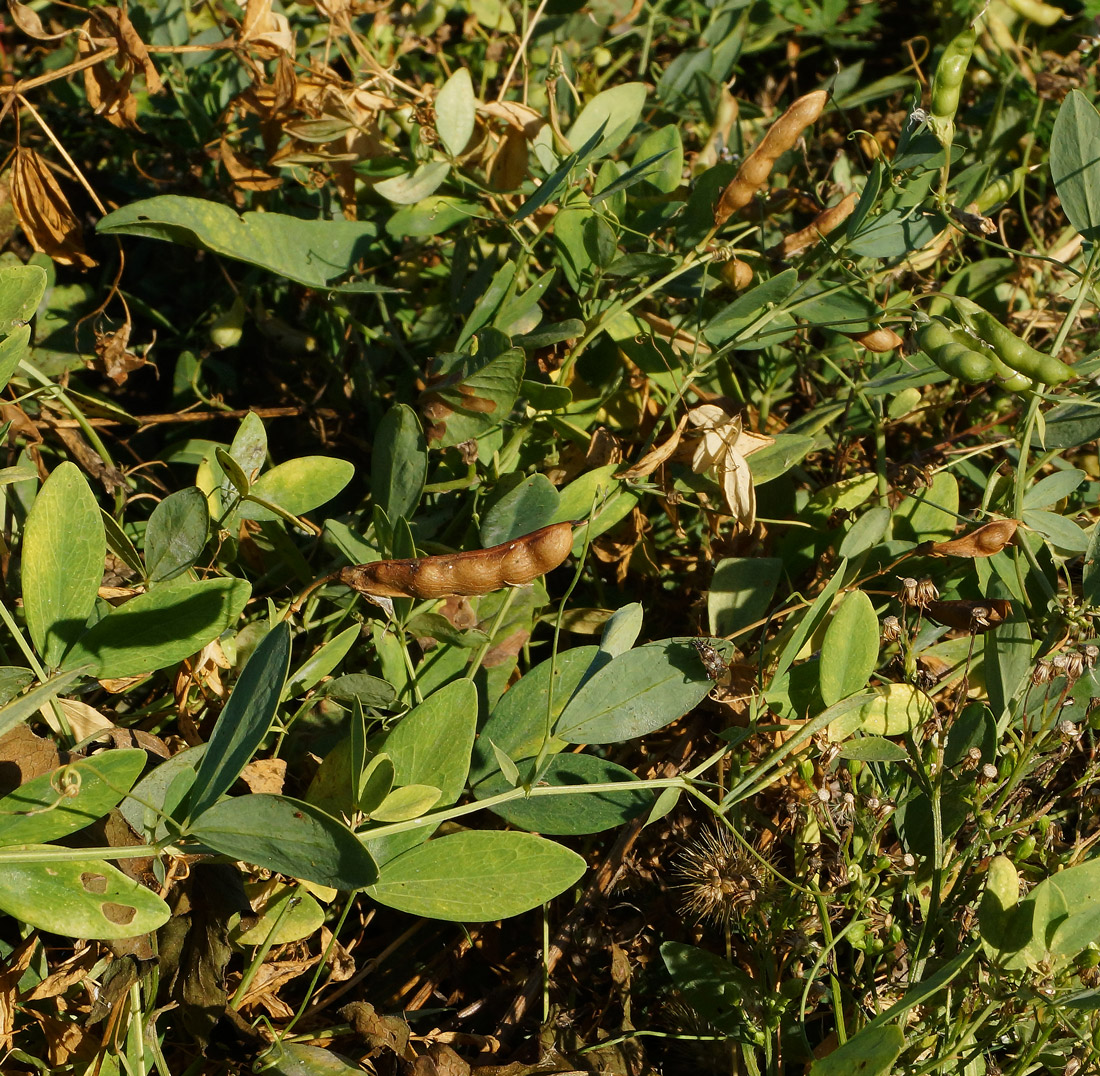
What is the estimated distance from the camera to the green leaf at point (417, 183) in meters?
1.30

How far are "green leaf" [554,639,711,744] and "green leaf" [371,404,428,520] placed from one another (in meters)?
0.25

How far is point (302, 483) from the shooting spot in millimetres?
1065

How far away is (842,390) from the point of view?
1.42 meters

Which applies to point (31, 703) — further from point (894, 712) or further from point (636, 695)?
point (894, 712)

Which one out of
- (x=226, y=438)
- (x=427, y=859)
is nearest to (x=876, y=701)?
(x=427, y=859)

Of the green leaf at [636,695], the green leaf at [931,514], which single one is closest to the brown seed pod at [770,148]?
the green leaf at [931,514]

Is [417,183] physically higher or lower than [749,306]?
higher

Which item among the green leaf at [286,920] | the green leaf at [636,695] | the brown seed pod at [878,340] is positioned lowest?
the green leaf at [286,920]

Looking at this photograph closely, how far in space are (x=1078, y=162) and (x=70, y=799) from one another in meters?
1.11

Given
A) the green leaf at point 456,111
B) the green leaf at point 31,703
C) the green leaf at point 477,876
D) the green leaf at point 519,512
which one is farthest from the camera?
the green leaf at point 456,111

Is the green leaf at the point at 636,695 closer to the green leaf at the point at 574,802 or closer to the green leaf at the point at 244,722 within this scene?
the green leaf at the point at 574,802

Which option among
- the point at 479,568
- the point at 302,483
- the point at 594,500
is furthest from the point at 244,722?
the point at 594,500

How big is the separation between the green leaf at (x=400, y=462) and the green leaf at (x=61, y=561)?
0.26 metres

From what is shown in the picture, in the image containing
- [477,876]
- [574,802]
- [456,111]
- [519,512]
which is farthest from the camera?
[456,111]
